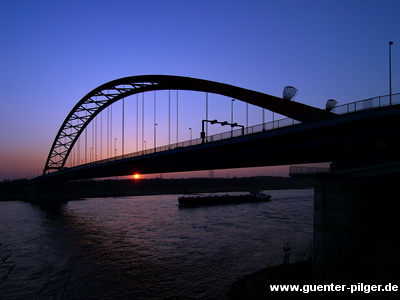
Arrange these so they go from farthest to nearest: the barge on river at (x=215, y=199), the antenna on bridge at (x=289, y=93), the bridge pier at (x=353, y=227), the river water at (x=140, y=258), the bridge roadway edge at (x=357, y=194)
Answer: the barge on river at (x=215, y=199) → the antenna on bridge at (x=289, y=93) → the river water at (x=140, y=258) → the bridge roadway edge at (x=357, y=194) → the bridge pier at (x=353, y=227)

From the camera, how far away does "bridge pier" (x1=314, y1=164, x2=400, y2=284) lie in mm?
10812

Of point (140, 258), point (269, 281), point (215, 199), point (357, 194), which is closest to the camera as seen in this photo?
point (357, 194)

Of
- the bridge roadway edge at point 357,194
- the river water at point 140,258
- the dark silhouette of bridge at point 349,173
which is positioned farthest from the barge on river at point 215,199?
the bridge roadway edge at point 357,194

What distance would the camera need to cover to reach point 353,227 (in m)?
12.0

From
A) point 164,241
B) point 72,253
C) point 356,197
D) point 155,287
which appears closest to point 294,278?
point 356,197

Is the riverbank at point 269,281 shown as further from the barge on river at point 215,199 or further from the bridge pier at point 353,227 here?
the barge on river at point 215,199

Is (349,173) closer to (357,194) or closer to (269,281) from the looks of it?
(357,194)

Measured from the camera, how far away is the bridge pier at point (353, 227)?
10812mm

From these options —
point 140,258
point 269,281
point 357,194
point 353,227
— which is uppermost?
point 357,194

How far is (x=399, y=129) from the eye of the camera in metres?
13.0

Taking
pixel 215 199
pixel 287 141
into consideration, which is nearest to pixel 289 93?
pixel 287 141

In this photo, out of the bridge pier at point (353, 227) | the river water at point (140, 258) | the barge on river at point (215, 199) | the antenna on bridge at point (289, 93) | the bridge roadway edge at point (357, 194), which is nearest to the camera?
the bridge pier at point (353, 227)

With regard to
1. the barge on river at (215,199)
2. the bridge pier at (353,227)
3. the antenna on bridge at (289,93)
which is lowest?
the barge on river at (215,199)

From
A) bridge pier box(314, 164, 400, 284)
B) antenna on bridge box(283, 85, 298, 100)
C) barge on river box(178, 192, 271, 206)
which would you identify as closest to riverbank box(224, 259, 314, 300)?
bridge pier box(314, 164, 400, 284)
